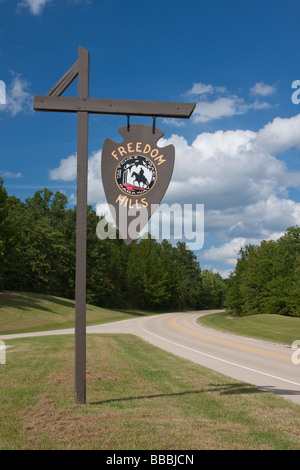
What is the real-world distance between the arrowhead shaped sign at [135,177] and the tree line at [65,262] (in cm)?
3849

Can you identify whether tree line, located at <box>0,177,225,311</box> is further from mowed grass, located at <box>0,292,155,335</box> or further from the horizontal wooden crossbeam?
the horizontal wooden crossbeam

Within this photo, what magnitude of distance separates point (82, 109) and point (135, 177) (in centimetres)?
167

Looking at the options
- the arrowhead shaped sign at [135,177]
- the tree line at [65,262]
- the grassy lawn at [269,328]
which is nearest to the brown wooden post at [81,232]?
the arrowhead shaped sign at [135,177]

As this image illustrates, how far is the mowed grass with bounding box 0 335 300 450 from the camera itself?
215 inches

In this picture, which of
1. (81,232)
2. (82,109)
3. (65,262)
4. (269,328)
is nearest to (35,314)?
(269,328)

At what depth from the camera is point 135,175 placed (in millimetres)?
8133

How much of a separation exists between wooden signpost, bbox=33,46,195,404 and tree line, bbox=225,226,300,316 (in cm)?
5706

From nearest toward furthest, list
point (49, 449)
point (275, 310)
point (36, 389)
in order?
point (49, 449), point (36, 389), point (275, 310)

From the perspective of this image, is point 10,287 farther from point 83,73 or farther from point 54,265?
point 83,73

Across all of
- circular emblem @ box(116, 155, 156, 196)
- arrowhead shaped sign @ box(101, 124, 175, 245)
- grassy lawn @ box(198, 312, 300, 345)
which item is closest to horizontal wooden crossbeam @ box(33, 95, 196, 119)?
arrowhead shaped sign @ box(101, 124, 175, 245)

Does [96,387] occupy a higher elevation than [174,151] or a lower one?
lower

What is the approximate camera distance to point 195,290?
124 meters
